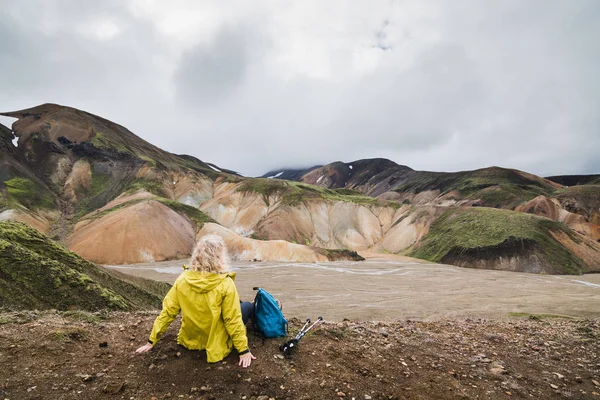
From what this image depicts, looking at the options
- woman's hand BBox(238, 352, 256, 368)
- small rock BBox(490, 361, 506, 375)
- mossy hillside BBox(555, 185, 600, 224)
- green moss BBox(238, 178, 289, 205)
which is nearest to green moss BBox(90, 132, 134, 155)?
green moss BBox(238, 178, 289, 205)

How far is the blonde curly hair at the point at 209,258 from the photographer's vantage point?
4.71 m

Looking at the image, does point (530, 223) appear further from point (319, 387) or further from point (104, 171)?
point (104, 171)

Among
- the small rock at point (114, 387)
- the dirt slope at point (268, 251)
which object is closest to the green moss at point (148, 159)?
the dirt slope at point (268, 251)

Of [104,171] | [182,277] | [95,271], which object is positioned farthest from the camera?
[104,171]

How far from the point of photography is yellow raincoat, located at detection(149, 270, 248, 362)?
4.64m

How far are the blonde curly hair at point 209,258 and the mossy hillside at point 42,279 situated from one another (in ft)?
17.5

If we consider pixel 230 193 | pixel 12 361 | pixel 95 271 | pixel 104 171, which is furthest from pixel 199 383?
pixel 104 171

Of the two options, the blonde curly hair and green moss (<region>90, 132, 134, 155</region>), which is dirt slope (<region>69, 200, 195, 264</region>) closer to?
green moss (<region>90, 132, 134, 155</region>)

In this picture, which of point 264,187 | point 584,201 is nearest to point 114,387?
point 264,187

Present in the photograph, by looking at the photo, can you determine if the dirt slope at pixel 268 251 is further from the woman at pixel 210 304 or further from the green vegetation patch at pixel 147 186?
the woman at pixel 210 304

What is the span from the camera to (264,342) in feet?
18.4

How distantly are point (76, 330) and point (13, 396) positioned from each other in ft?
6.07

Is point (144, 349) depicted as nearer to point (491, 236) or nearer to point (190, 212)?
point (491, 236)

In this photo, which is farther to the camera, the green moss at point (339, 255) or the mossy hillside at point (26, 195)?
the mossy hillside at point (26, 195)
